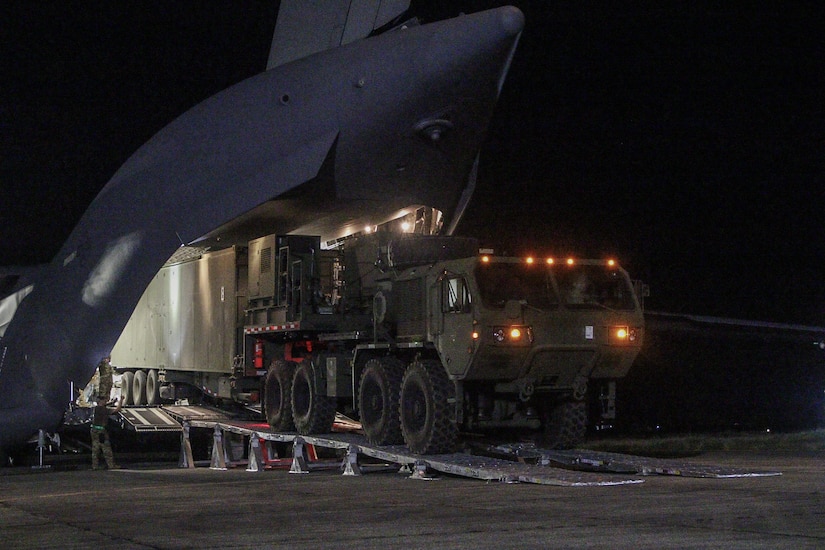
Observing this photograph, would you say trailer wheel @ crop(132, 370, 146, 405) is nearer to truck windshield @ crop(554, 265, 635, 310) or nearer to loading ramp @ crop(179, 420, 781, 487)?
loading ramp @ crop(179, 420, 781, 487)

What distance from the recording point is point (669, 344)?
30.8 metres

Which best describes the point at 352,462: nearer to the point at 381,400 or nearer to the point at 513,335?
the point at 381,400

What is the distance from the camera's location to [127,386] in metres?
25.2

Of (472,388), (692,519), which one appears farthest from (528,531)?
(472,388)

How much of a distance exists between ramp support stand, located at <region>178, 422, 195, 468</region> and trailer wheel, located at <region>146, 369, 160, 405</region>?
13.6 ft

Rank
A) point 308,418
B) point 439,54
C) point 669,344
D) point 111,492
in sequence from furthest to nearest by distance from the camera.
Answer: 1. point 669,344
2. point 439,54
3. point 308,418
4. point 111,492

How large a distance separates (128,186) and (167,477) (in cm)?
713

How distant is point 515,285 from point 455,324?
0.92 metres

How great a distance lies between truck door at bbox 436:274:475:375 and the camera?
1223cm

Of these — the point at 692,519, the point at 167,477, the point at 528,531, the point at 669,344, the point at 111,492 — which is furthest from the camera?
the point at 669,344

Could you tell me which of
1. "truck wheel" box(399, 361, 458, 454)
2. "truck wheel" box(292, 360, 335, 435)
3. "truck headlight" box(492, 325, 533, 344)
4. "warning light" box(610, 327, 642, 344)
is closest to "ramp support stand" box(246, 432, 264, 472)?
"truck wheel" box(292, 360, 335, 435)

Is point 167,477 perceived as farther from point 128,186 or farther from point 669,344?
point 669,344

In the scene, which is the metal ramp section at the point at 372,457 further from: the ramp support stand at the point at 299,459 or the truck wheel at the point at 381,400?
the truck wheel at the point at 381,400

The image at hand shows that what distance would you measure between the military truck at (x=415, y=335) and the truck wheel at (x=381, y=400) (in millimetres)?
20
